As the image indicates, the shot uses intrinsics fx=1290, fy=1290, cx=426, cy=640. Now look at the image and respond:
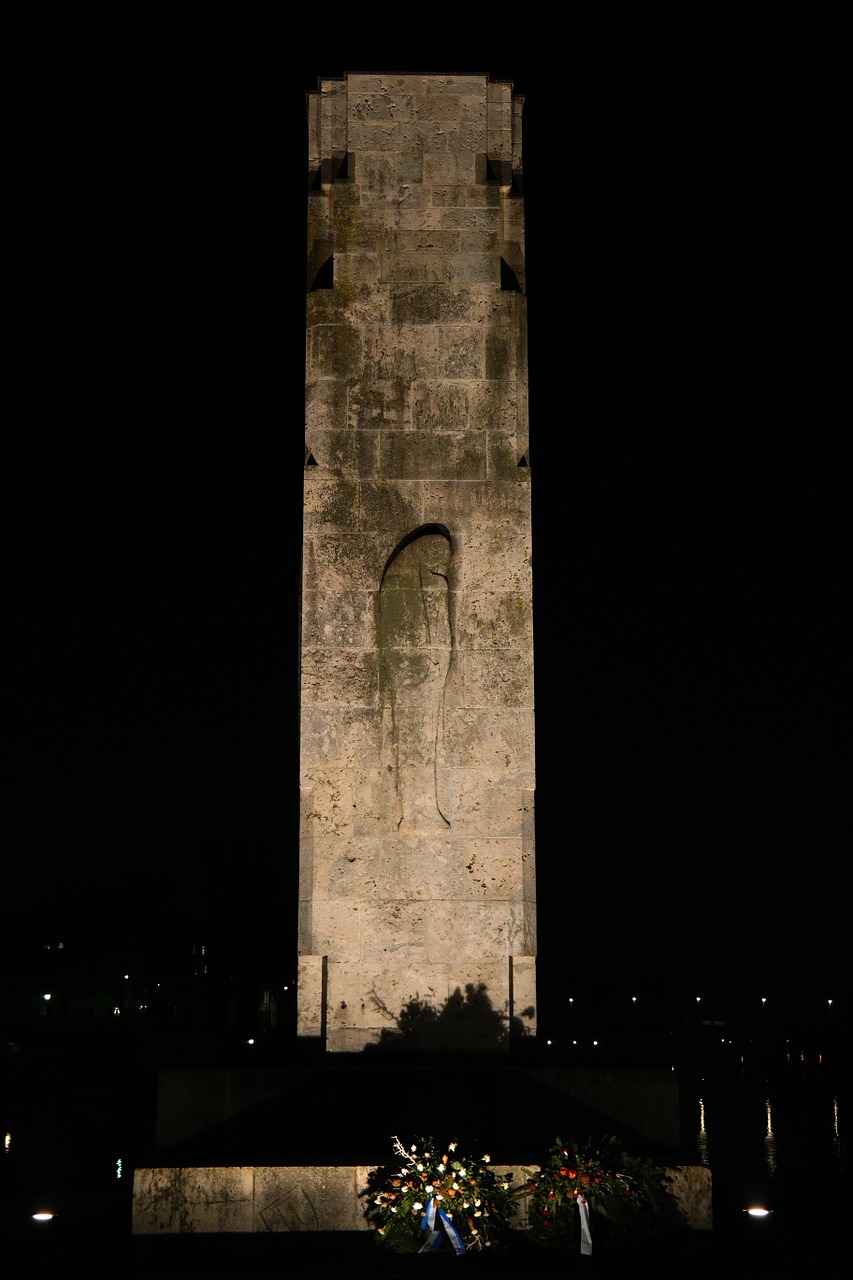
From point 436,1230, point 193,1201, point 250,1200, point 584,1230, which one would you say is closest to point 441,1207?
point 436,1230

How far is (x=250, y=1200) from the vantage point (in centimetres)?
1100

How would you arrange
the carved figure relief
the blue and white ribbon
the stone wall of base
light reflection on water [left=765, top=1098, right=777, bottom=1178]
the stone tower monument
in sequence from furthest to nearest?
light reflection on water [left=765, top=1098, right=777, bottom=1178]
the carved figure relief
the stone tower monument
the stone wall of base
the blue and white ribbon

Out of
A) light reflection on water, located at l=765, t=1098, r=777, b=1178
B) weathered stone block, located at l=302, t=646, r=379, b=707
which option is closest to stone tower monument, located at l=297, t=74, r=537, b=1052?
weathered stone block, located at l=302, t=646, r=379, b=707

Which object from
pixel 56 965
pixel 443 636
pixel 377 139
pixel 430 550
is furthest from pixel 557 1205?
pixel 56 965

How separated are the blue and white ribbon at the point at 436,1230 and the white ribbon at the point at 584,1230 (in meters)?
1.02

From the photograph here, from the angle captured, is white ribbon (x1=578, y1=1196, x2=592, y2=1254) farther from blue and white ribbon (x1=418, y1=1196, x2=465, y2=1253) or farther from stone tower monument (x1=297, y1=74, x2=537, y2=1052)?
stone tower monument (x1=297, y1=74, x2=537, y2=1052)

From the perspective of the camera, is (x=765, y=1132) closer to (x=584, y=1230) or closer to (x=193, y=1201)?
(x=584, y=1230)

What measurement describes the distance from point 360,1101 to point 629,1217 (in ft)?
8.76

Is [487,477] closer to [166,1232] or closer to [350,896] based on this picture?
[350,896]

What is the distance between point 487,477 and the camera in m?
14.3

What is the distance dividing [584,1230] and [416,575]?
6.70 m

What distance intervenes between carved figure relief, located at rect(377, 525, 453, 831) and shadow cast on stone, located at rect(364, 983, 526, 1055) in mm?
1811

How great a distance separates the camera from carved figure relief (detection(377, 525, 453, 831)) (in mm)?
13664

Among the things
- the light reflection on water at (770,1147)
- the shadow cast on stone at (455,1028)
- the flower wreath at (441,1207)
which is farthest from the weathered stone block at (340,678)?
the light reflection on water at (770,1147)
